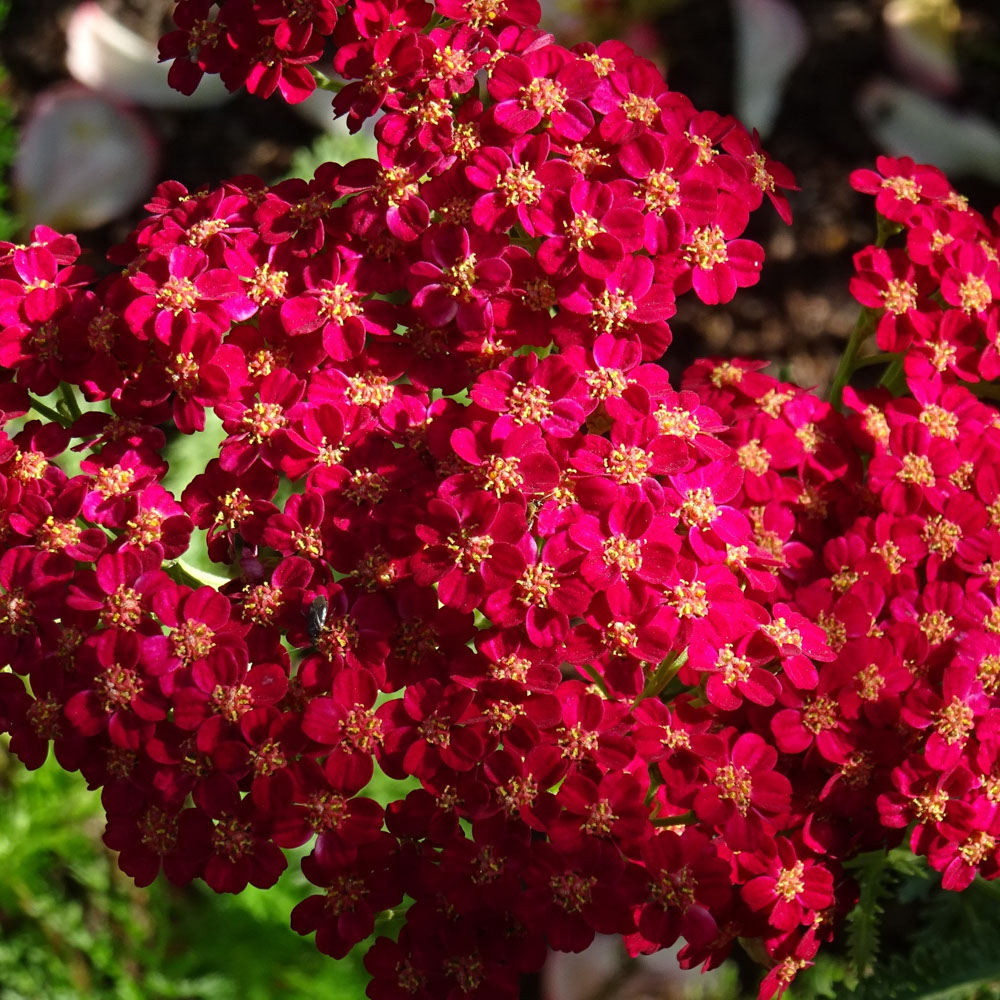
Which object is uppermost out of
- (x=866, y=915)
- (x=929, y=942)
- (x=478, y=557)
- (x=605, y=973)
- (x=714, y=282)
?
(x=714, y=282)

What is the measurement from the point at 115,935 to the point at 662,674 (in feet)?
6.10

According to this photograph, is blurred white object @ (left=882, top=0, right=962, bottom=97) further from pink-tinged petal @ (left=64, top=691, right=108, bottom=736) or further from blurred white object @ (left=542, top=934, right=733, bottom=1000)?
pink-tinged petal @ (left=64, top=691, right=108, bottom=736)

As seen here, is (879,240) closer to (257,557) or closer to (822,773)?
(822,773)

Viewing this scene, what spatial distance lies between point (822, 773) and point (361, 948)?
1327 millimetres

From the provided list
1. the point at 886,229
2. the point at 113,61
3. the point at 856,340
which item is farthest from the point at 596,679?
the point at 113,61

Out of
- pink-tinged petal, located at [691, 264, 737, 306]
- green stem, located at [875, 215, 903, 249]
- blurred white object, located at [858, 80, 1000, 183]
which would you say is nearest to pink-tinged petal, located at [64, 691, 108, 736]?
pink-tinged petal, located at [691, 264, 737, 306]

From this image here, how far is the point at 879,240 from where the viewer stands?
1488mm

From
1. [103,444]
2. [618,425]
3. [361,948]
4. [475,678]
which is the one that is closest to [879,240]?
[618,425]

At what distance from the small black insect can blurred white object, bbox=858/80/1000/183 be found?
2497 mm

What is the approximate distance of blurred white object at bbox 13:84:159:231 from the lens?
3.06 metres

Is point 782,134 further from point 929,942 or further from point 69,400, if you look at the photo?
point 69,400

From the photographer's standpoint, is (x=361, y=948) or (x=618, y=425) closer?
(x=618, y=425)

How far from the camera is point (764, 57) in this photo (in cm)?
308

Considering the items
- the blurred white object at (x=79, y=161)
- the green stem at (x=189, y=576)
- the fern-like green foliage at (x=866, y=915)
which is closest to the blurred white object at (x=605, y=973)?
the fern-like green foliage at (x=866, y=915)
